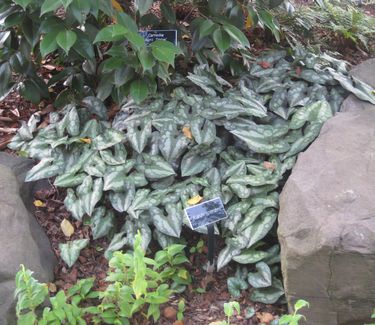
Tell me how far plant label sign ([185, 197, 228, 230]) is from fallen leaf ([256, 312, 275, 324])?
1.69 feet

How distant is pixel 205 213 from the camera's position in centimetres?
240

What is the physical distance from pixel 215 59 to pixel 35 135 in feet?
4.17

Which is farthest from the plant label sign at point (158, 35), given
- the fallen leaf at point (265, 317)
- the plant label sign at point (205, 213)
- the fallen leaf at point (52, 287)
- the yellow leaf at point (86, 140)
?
the fallen leaf at point (265, 317)

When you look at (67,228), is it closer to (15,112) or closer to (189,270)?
(189,270)

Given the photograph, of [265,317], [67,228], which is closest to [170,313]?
[265,317]

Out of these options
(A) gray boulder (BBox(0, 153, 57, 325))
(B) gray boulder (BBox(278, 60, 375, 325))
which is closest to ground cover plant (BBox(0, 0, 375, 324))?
(A) gray boulder (BBox(0, 153, 57, 325))

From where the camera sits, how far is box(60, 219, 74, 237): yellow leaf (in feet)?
9.23

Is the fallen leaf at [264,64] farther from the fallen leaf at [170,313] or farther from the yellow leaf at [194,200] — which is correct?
the fallen leaf at [170,313]

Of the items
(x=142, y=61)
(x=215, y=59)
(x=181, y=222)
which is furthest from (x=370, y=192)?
(x=215, y=59)

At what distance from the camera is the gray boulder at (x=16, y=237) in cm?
228

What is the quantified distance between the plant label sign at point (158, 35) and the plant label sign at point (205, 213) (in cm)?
104

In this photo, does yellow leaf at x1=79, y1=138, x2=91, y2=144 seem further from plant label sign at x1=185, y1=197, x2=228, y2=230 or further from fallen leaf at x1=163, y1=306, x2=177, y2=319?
fallen leaf at x1=163, y1=306, x2=177, y2=319

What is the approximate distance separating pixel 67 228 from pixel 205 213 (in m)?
0.88

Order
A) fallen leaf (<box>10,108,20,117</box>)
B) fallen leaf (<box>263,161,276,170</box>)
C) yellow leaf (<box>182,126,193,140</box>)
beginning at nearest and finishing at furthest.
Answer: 1. fallen leaf (<box>263,161,276,170</box>)
2. yellow leaf (<box>182,126,193,140</box>)
3. fallen leaf (<box>10,108,20,117</box>)
